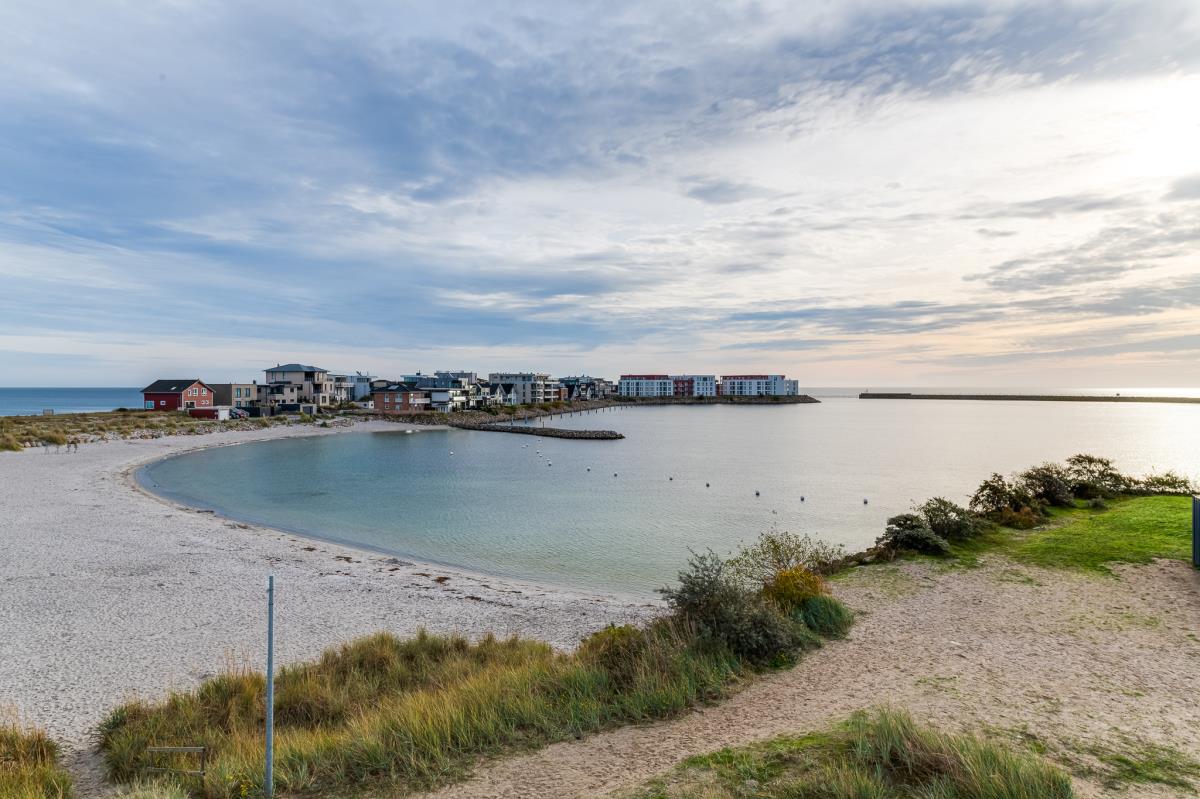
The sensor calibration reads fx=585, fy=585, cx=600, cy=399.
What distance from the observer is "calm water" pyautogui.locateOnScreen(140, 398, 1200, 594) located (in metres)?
22.0

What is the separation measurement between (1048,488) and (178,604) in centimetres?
2639

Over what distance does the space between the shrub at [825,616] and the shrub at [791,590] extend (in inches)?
4.9

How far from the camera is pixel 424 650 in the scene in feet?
34.1

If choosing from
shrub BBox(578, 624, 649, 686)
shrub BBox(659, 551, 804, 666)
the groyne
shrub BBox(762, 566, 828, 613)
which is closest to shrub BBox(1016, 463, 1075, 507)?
shrub BBox(762, 566, 828, 613)

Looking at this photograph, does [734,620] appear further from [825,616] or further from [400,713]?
[400,713]

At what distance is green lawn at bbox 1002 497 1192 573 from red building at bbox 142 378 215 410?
9345 cm

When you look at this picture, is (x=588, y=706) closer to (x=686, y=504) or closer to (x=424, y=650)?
(x=424, y=650)

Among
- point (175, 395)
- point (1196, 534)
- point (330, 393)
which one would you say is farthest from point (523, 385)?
point (1196, 534)

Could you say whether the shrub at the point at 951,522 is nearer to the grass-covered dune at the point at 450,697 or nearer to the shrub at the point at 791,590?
the shrub at the point at 791,590

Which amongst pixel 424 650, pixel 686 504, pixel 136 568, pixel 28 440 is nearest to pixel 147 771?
pixel 424 650

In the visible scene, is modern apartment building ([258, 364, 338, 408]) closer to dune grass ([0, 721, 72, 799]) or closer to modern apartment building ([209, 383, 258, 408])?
modern apartment building ([209, 383, 258, 408])

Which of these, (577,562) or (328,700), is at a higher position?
(328,700)

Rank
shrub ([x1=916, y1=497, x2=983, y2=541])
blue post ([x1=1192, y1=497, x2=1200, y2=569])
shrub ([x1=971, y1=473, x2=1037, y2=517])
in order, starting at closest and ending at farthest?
blue post ([x1=1192, y1=497, x2=1200, y2=569])
shrub ([x1=916, y1=497, x2=983, y2=541])
shrub ([x1=971, y1=473, x2=1037, y2=517])

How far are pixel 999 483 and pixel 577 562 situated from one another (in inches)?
591
